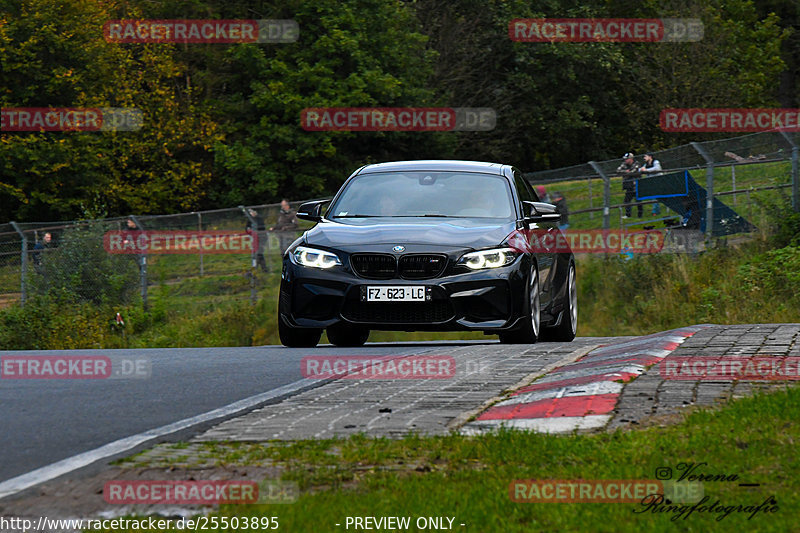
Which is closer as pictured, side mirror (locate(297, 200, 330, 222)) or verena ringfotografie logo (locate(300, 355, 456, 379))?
verena ringfotografie logo (locate(300, 355, 456, 379))

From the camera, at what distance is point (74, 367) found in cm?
1187

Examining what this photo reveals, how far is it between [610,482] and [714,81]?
53.3 meters

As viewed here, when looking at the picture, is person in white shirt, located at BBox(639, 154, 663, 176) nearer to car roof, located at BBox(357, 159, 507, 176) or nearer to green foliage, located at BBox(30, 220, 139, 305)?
green foliage, located at BBox(30, 220, 139, 305)

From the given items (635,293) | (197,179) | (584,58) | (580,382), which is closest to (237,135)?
(197,179)

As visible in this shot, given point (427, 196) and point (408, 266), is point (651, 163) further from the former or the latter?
point (408, 266)

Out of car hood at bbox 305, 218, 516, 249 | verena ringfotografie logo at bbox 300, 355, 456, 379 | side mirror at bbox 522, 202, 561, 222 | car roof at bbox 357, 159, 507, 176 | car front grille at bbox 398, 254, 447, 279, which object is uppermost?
car roof at bbox 357, 159, 507, 176

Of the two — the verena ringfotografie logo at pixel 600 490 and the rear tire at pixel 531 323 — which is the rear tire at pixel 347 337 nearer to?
the rear tire at pixel 531 323

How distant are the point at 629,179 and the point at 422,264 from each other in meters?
17.3

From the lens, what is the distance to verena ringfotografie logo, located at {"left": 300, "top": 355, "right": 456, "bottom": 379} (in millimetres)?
9859

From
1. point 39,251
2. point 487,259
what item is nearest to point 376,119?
point 39,251

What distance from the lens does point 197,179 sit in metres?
55.4

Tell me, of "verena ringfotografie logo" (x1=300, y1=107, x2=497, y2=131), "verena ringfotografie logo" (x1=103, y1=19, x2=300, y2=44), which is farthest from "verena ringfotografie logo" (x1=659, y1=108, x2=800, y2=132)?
"verena ringfotografie logo" (x1=103, y1=19, x2=300, y2=44)

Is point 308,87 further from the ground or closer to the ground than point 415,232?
further from the ground

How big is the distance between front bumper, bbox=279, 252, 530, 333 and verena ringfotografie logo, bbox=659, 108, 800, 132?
43518 mm
